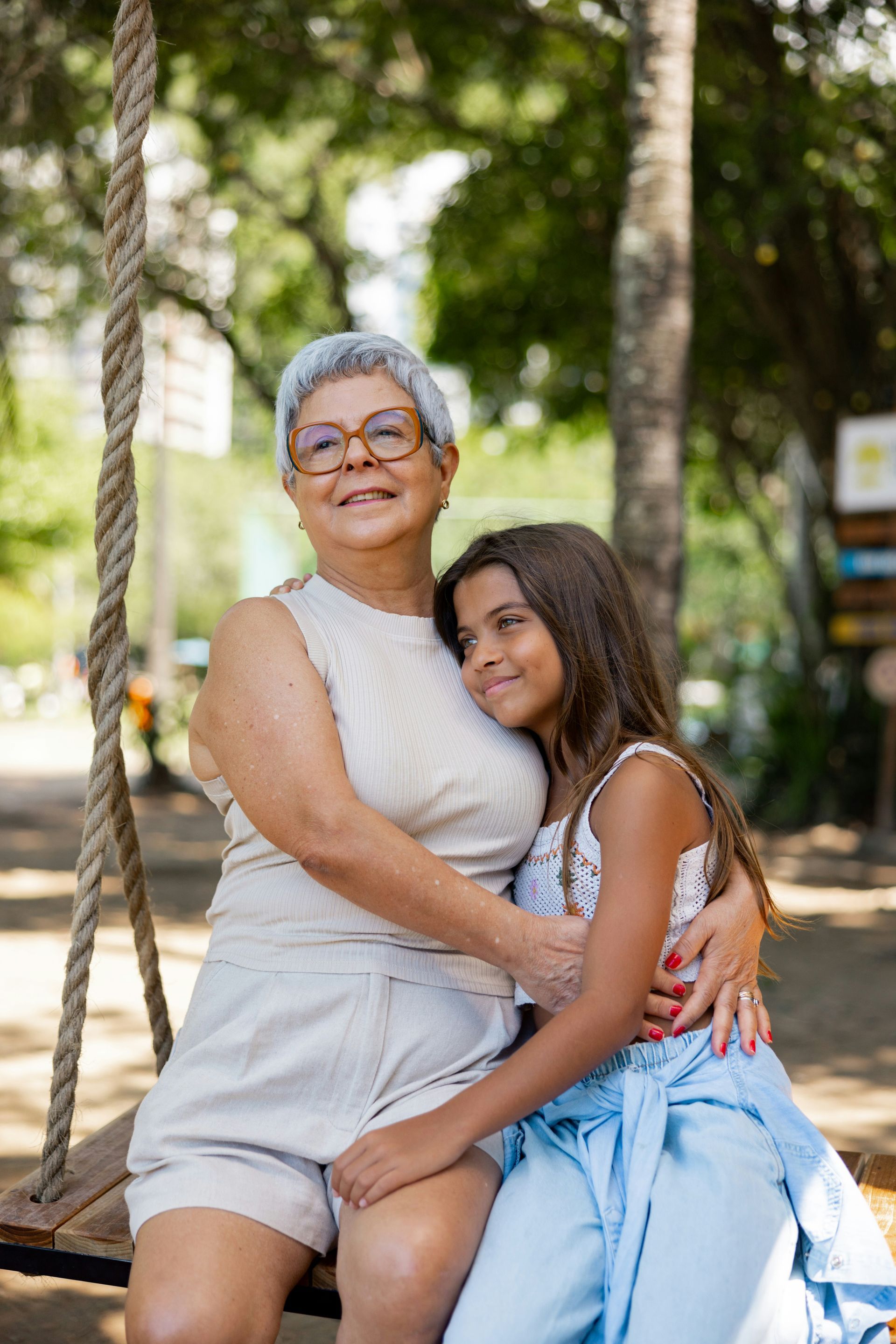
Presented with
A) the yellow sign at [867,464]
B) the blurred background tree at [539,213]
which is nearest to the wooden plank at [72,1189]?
the blurred background tree at [539,213]

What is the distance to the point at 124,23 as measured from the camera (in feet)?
7.48

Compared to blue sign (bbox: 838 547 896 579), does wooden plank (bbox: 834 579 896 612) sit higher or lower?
lower

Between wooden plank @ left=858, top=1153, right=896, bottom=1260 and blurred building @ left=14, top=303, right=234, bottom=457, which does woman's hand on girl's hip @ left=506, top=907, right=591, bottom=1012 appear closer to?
wooden plank @ left=858, top=1153, right=896, bottom=1260

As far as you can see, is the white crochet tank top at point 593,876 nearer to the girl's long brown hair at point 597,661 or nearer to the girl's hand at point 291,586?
the girl's long brown hair at point 597,661

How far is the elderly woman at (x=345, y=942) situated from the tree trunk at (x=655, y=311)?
2837 mm

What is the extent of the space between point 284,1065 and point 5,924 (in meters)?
5.75

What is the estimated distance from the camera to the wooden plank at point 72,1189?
211cm

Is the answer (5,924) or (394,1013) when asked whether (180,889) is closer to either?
(5,924)

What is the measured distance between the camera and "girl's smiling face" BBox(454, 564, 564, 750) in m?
2.31

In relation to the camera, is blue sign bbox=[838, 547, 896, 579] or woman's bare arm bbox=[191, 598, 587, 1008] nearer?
woman's bare arm bbox=[191, 598, 587, 1008]

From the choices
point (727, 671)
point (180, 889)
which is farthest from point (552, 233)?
point (180, 889)

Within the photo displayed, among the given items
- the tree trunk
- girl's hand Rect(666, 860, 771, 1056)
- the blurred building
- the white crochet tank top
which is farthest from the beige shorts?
the blurred building

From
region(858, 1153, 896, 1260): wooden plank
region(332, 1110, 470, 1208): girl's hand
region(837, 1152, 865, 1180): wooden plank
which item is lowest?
region(837, 1152, 865, 1180): wooden plank

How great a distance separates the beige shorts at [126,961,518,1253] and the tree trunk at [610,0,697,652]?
315 centimetres
